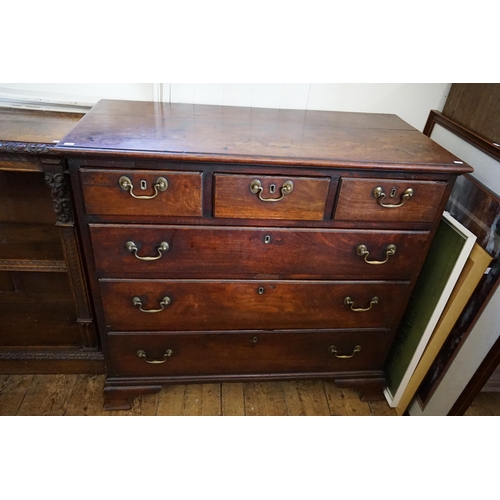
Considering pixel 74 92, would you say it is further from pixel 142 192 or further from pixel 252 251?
pixel 252 251

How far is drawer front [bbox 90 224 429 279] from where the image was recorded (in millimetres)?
1166

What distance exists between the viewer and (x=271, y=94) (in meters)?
1.54

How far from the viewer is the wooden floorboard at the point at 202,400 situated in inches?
61.4

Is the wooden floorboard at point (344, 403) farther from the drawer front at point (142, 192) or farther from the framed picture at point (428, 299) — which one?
the drawer front at point (142, 192)

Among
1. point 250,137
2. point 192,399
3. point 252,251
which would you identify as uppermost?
point 250,137

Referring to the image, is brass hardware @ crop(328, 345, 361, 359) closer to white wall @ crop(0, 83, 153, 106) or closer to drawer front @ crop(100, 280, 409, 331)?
drawer front @ crop(100, 280, 409, 331)

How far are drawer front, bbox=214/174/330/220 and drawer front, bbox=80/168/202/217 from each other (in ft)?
0.23

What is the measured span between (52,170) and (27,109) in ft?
1.46

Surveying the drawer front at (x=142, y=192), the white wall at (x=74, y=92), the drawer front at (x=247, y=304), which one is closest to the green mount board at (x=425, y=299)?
the drawer front at (x=247, y=304)

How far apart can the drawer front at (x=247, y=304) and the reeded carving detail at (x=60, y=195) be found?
0.85 ft

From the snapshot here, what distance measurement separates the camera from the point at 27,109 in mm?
1455

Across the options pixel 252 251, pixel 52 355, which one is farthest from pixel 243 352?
pixel 52 355

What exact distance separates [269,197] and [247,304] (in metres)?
0.40

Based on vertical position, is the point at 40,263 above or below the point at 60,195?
below
